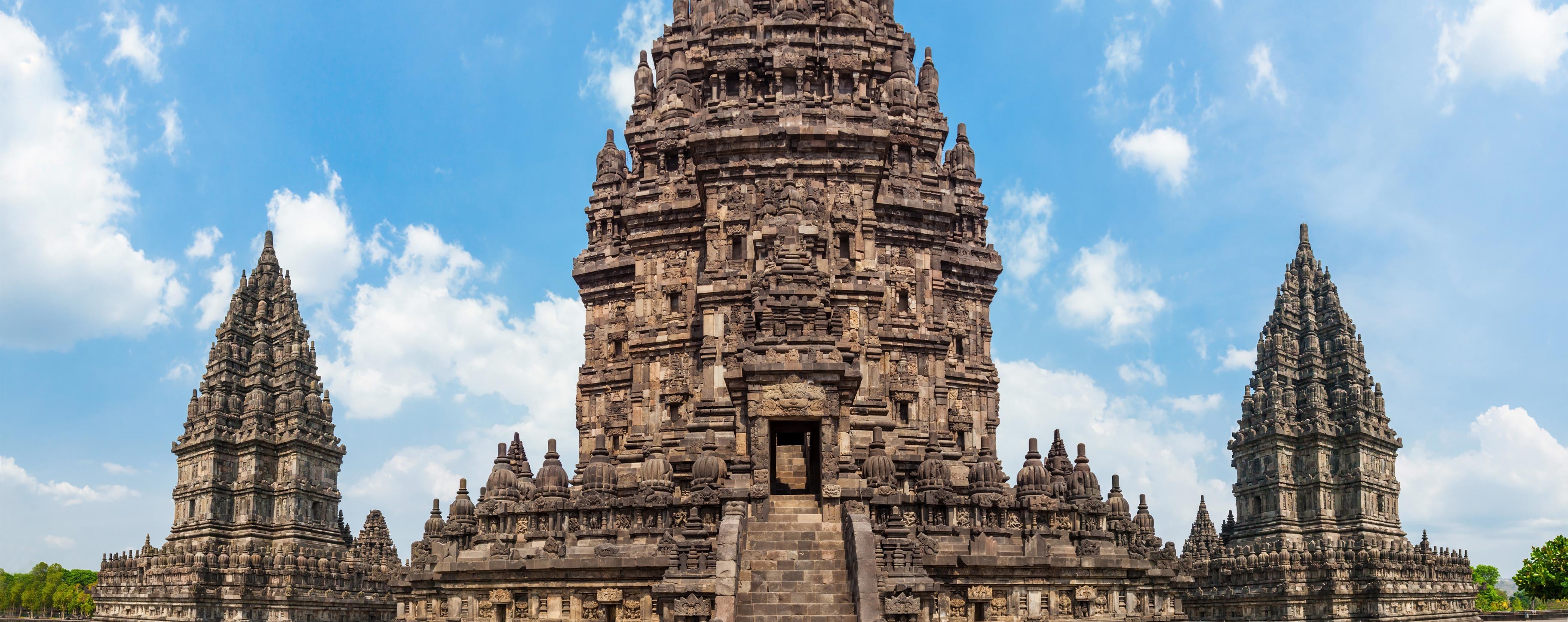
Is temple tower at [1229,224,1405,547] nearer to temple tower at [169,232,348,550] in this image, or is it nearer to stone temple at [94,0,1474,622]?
stone temple at [94,0,1474,622]

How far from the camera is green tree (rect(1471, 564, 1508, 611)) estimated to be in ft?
302

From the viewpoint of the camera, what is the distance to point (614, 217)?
49625mm

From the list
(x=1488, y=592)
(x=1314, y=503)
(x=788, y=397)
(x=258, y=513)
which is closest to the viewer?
(x=788, y=397)

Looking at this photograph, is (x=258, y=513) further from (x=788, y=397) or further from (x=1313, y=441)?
(x=1313, y=441)

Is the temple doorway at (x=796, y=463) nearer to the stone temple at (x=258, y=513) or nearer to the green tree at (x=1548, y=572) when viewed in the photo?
the stone temple at (x=258, y=513)

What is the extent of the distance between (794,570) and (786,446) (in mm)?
7429

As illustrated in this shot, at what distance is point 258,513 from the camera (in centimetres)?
6462

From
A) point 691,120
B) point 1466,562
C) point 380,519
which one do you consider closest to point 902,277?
point 691,120

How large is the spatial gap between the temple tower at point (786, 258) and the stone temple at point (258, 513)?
2315 cm

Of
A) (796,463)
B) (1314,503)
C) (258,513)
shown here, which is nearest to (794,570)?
(796,463)

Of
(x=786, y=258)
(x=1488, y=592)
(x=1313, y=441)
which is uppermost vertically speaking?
(x=786, y=258)

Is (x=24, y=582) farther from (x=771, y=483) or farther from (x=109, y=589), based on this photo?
(x=771, y=483)

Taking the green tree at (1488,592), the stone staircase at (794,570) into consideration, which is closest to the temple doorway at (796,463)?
the stone staircase at (794,570)

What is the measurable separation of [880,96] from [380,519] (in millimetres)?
38620
